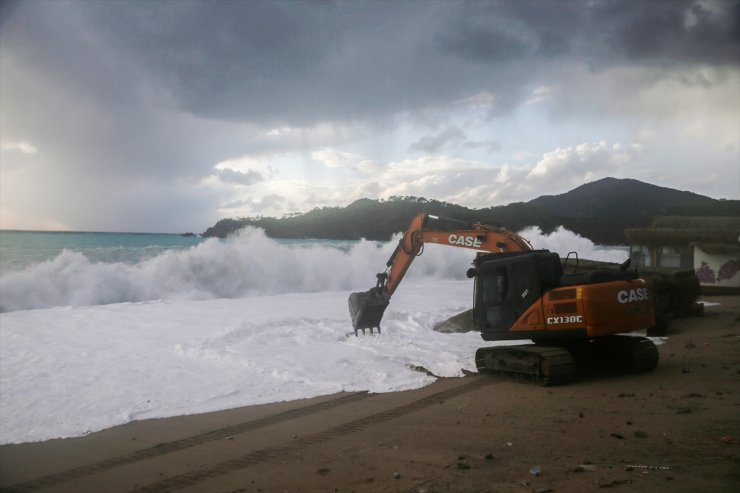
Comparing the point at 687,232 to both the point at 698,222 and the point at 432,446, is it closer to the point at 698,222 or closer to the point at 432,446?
the point at 698,222

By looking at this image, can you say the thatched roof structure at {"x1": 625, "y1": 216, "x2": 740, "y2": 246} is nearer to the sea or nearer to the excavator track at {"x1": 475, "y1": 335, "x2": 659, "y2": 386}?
the sea

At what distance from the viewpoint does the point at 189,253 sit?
29984 mm

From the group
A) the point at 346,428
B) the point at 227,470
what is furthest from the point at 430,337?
the point at 227,470

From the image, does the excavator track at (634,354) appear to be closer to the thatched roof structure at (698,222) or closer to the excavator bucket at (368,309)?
the excavator bucket at (368,309)

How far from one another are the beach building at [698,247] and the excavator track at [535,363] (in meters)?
16.2

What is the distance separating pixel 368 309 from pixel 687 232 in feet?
63.5

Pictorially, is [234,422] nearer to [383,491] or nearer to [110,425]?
[110,425]

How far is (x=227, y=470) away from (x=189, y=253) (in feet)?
82.5

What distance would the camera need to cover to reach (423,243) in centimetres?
1352

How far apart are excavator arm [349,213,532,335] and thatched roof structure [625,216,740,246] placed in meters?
17.5

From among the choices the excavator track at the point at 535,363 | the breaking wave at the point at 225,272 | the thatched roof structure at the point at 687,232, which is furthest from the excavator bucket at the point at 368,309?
the thatched roof structure at the point at 687,232

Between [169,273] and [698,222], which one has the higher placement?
[698,222]

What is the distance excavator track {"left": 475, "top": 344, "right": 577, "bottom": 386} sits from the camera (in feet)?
30.8

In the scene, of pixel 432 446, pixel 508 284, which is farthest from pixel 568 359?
pixel 432 446
